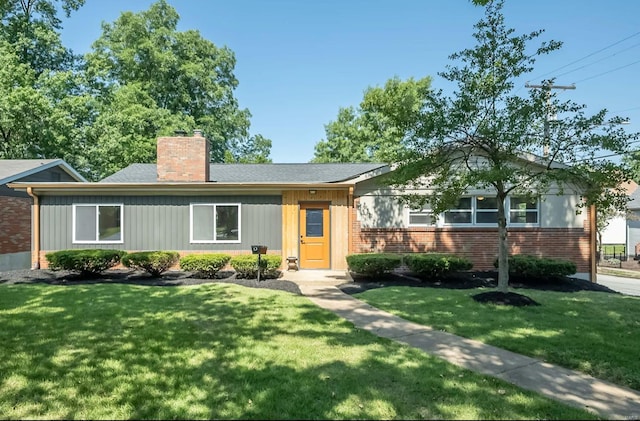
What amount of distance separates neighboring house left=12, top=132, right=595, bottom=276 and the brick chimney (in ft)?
4.37

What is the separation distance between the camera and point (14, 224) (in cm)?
1605

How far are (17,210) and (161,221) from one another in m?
9.16

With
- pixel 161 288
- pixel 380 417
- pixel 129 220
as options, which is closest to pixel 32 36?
pixel 129 220

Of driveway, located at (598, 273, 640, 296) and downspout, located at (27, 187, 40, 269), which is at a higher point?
downspout, located at (27, 187, 40, 269)

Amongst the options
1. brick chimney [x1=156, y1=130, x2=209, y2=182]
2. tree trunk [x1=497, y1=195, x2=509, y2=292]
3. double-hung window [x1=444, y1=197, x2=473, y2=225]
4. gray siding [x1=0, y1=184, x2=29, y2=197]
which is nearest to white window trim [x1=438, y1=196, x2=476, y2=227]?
double-hung window [x1=444, y1=197, x2=473, y2=225]

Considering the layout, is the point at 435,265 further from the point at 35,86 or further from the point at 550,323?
the point at 35,86

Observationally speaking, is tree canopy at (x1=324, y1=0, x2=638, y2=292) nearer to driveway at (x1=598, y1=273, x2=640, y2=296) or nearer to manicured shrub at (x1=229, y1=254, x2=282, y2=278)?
manicured shrub at (x1=229, y1=254, x2=282, y2=278)

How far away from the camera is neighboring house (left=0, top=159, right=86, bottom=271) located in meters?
15.3

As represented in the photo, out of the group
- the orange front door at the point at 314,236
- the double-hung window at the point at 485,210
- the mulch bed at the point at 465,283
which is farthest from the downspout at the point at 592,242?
the orange front door at the point at 314,236

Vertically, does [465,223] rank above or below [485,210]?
below

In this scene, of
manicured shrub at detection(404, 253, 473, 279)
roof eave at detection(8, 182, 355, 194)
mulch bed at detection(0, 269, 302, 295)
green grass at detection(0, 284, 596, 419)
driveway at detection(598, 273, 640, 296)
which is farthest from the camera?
driveway at detection(598, 273, 640, 296)

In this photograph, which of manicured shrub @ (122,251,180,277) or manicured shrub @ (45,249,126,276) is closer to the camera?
manicured shrub @ (45,249,126,276)

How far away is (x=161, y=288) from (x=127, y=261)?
2734 millimetres

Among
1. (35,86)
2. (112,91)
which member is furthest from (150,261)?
(112,91)
